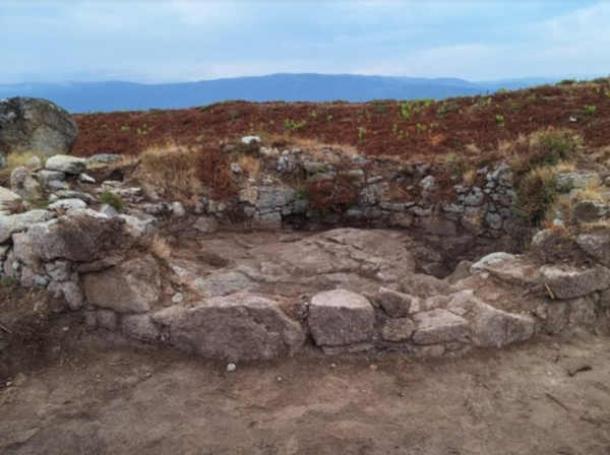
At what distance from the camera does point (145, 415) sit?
216 inches

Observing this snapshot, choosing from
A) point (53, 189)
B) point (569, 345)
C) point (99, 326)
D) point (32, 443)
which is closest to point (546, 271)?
point (569, 345)

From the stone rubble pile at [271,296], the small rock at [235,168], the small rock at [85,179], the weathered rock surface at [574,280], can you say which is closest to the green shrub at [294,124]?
the small rock at [235,168]

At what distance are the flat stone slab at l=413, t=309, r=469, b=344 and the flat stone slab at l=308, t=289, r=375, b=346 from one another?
602mm

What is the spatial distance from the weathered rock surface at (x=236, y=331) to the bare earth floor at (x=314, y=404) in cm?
16

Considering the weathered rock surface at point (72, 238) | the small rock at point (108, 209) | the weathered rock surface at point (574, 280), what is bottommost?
the weathered rock surface at point (574, 280)

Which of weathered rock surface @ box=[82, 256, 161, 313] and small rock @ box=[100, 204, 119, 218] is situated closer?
weathered rock surface @ box=[82, 256, 161, 313]

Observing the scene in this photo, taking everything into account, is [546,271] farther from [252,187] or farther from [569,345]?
[252,187]

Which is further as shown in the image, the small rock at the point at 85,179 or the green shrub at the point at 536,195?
the small rock at the point at 85,179

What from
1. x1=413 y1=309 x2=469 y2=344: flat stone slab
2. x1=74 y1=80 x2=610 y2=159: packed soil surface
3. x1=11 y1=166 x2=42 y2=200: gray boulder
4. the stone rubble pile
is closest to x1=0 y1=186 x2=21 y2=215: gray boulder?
the stone rubble pile

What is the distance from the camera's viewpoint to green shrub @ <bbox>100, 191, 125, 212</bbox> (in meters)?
10.0

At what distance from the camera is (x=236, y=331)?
647 centimetres

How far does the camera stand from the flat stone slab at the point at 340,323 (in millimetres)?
6512

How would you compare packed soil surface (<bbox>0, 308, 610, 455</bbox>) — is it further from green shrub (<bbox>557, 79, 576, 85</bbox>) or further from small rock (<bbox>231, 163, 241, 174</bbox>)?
green shrub (<bbox>557, 79, 576, 85</bbox>)

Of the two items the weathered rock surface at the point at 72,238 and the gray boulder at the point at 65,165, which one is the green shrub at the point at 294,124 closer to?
the gray boulder at the point at 65,165
